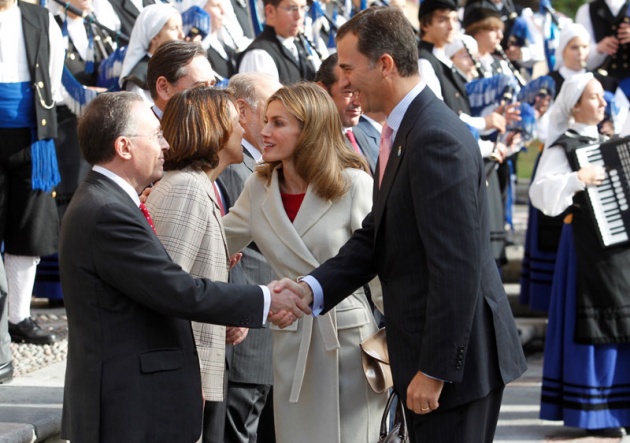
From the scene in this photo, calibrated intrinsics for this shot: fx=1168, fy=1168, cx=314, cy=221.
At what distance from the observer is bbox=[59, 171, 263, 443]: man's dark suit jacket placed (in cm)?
320

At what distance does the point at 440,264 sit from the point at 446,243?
0.19ft

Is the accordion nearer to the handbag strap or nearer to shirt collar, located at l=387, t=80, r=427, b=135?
the handbag strap

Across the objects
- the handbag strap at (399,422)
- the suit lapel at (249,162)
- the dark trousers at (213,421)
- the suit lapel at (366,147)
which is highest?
the suit lapel at (249,162)

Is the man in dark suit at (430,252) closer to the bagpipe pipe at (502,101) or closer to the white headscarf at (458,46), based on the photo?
the bagpipe pipe at (502,101)

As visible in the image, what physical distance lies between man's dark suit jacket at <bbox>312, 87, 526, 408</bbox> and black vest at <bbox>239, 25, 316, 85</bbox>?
12.6 feet

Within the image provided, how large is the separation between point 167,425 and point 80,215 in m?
0.64

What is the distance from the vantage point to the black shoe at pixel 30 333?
20.4 ft

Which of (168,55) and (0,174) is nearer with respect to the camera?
(168,55)

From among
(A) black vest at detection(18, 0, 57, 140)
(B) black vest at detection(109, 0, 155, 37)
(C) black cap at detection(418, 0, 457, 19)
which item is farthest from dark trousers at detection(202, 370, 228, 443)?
(C) black cap at detection(418, 0, 457, 19)

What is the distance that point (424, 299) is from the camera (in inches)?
126

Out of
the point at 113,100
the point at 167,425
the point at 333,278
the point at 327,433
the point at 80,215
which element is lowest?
the point at 327,433

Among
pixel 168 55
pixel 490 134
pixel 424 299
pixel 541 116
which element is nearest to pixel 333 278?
pixel 424 299

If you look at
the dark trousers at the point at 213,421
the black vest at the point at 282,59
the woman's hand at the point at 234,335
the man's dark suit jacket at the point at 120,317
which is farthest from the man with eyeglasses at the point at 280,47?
the man's dark suit jacket at the point at 120,317

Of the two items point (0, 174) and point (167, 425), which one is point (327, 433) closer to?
point (167, 425)
